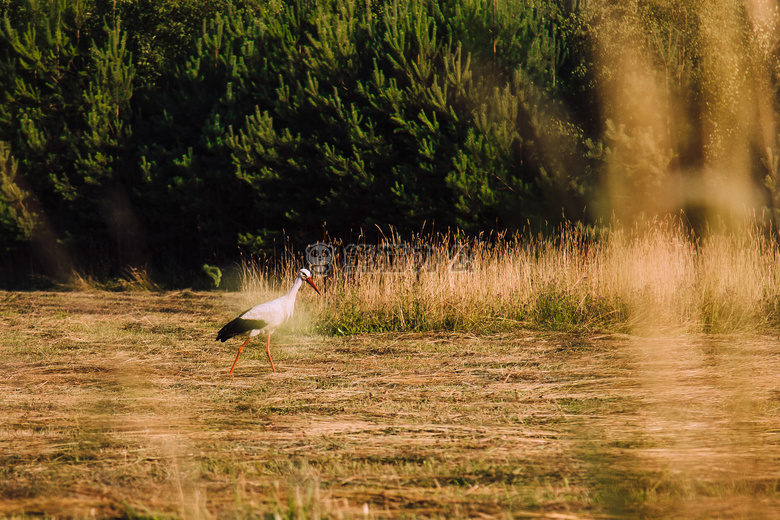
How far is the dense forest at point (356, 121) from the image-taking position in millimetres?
14492

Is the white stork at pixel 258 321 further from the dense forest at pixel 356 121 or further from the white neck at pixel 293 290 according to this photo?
the dense forest at pixel 356 121

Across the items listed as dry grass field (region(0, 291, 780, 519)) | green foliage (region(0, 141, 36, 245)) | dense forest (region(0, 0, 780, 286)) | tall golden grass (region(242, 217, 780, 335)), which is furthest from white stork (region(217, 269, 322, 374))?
green foliage (region(0, 141, 36, 245))

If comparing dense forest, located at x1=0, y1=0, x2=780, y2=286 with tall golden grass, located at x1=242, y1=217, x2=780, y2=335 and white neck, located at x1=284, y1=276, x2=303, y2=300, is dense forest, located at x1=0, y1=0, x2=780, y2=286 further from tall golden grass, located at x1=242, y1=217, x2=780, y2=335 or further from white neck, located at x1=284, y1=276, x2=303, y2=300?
white neck, located at x1=284, y1=276, x2=303, y2=300

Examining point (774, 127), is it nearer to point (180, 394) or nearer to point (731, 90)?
point (731, 90)

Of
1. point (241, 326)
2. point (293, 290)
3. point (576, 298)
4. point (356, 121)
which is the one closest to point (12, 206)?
point (356, 121)

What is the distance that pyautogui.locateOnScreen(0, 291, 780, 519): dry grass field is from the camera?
128 inches

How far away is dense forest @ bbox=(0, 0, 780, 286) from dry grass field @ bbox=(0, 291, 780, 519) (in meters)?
7.05

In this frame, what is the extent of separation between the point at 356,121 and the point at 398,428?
39.2ft

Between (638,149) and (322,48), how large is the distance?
691 centimetres

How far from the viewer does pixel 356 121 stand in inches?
627

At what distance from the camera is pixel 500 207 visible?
15.5 m

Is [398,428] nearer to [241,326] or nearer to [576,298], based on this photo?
[241,326]

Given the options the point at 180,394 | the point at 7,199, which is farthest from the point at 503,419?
the point at 7,199

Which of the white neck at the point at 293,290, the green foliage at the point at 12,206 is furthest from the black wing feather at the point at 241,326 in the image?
the green foliage at the point at 12,206
